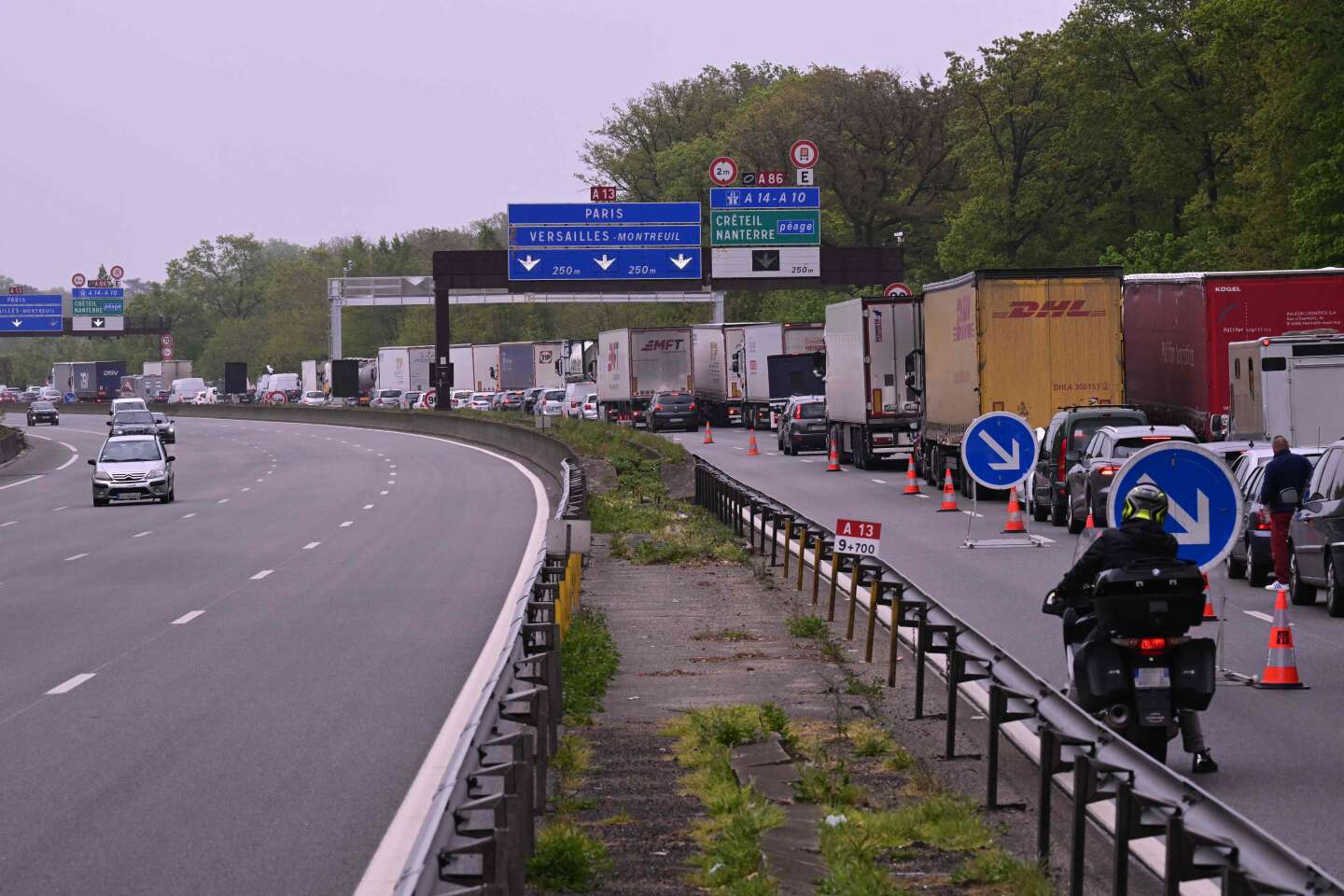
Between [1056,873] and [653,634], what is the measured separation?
30.3 ft

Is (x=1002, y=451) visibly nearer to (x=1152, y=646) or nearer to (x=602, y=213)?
(x=1152, y=646)

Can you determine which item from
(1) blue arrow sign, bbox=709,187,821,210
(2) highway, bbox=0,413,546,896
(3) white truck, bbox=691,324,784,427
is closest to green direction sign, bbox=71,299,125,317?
(3) white truck, bbox=691,324,784,427

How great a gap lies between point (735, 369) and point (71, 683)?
5941 centimetres

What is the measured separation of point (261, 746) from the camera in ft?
38.7

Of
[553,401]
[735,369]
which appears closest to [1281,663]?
[735,369]

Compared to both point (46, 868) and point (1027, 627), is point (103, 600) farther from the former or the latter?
point (46, 868)

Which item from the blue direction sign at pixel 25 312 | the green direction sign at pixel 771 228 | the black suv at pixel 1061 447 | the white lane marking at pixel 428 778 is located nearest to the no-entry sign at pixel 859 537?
the white lane marking at pixel 428 778

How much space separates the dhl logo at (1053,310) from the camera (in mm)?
34000

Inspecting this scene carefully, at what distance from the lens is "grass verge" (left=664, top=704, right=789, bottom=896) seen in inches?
312

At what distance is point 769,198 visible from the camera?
66.5 m

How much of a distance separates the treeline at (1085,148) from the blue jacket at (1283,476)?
3395cm

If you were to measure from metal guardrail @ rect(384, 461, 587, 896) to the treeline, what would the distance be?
45563 millimetres

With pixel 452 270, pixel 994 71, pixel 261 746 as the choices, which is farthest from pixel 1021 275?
pixel 994 71

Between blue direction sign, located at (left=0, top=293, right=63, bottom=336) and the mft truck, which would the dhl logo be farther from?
blue direction sign, located at (left=0, top=293, right=63, bottom=336)
